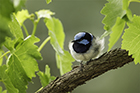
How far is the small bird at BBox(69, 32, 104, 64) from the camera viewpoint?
42.3 inches

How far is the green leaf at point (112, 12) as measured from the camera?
51cm

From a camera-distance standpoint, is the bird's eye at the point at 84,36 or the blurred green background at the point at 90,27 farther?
the blurred green background at the point at 90,27

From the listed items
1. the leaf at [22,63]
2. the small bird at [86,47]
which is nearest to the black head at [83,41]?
the small bird at [86,47]

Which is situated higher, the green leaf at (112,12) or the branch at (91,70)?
the branch at (91,70)

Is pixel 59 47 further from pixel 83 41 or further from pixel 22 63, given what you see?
pixel 83 41

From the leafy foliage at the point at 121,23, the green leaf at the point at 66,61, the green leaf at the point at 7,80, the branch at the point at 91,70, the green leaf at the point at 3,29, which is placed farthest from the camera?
the green leaf at the point at 66,61

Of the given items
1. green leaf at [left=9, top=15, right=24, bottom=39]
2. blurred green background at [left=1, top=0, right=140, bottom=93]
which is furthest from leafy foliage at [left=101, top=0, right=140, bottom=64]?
blurred green background at [left=1, top=0, right=140, bottom=93]

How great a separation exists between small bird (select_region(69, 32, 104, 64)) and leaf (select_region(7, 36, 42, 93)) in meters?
0.41

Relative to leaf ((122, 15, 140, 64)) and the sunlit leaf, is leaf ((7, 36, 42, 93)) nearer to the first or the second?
leaf ((122, 15, 140, 64))

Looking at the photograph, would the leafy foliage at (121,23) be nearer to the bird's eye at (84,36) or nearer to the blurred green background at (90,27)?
the bird's eye at (84,36)

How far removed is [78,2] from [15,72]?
11.0 ft

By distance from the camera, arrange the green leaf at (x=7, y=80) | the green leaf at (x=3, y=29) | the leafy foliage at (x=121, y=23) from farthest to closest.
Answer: the green leaf at (x=7, y=80) < the leafy foliage at (x=121, y=23) < the green leaf at (x=3, y=29)

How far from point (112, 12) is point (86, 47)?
0.60 m

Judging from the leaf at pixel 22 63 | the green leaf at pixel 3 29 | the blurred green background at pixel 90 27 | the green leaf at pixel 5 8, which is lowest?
the green leaf at pixel 3 29
